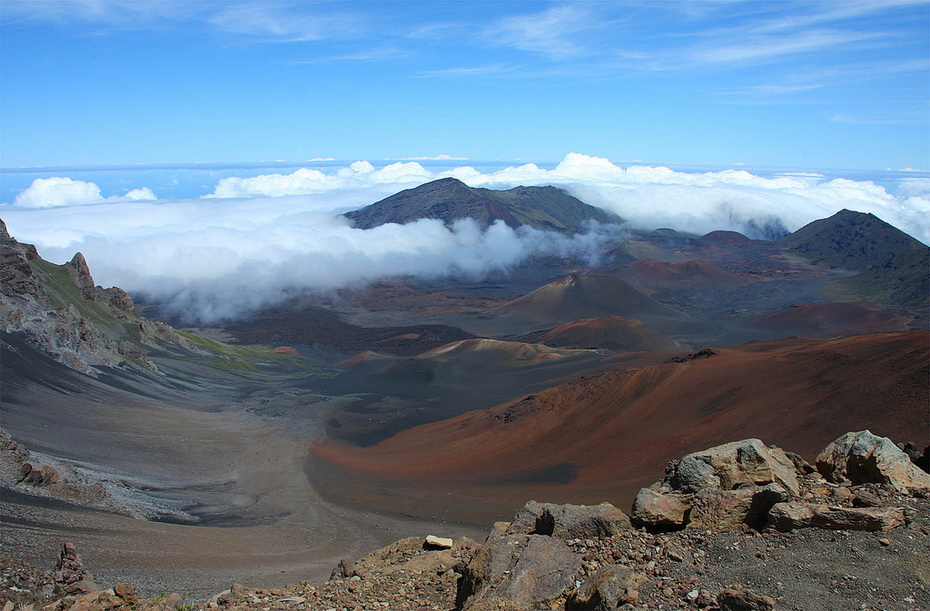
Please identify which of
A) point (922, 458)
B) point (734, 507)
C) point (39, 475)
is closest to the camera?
point (734, 507)

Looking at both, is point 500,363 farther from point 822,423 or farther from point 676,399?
point 822,423

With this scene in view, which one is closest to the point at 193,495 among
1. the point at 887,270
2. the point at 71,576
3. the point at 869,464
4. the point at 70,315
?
the point at 71,576

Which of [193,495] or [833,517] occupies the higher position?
[833,517]

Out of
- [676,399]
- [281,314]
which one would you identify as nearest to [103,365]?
[676,399]

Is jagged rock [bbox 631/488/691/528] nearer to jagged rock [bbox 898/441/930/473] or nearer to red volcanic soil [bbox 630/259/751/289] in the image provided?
jagged rock [bbox 898/441/930/473]

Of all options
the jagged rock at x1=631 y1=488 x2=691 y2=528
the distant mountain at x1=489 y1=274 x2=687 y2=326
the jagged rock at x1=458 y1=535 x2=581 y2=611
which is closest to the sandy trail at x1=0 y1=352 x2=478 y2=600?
the jagged rock at x1=458 y1=535 x2=581 y2=611

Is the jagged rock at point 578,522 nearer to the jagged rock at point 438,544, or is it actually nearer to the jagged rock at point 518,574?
the jagged rock at point 518,574

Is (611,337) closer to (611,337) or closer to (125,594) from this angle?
(611,337)
